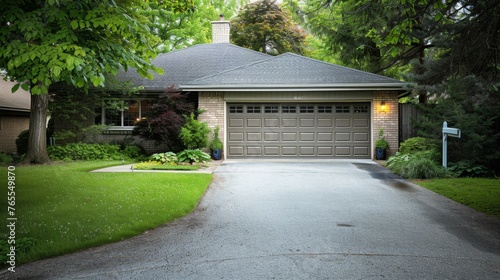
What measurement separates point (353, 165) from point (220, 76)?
20.7ft

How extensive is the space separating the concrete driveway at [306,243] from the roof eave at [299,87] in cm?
689

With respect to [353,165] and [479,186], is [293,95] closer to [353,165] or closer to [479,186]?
[353,165]

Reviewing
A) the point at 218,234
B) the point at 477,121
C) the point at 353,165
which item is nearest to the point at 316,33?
the point at 353,165

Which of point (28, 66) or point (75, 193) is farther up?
point (28, 66)

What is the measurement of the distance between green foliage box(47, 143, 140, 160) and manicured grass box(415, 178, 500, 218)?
11.2 meters

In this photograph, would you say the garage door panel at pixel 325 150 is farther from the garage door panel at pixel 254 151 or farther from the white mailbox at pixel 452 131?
the white mailbox at pixel 452 131

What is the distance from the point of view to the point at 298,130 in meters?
16.3

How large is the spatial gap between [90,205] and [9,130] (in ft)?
57.7

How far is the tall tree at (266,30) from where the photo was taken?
103 ft

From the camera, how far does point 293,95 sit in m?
15.9

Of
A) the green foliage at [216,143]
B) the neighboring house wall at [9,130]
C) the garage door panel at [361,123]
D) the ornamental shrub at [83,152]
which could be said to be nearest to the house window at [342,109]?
the garage door panel at [361,123]

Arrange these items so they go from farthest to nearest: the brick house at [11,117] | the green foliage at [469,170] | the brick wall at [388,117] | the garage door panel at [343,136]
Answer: the brick house at [11,117]
the garage door panel at [343,136]
the brick wall at [388,117]
the green foliage at [469,170]

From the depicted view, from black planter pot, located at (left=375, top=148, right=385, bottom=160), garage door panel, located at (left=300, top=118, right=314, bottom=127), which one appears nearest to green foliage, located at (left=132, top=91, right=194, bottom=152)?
garage door panel, located at (left=300, top=118, right=314, bottom=127)

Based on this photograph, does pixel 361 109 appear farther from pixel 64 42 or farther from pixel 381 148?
pixel 64 42
